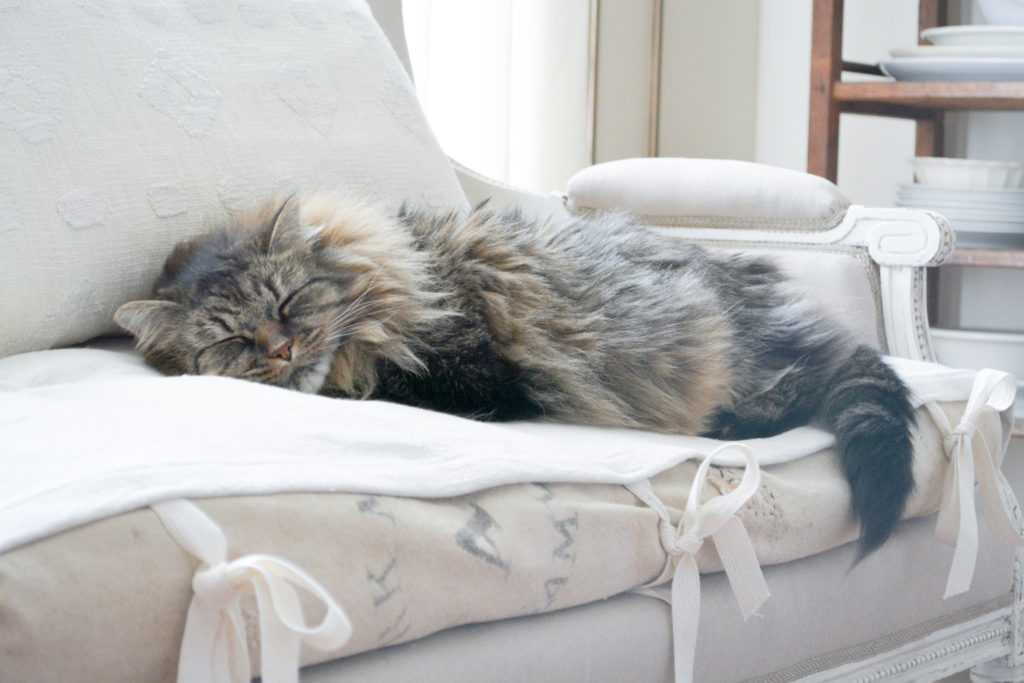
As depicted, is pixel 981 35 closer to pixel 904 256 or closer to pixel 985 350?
pixel 985 350

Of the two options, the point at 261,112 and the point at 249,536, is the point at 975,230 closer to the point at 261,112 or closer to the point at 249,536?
the point at 261,112

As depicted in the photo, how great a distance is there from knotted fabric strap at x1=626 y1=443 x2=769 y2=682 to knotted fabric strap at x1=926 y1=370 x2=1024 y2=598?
1.11ft

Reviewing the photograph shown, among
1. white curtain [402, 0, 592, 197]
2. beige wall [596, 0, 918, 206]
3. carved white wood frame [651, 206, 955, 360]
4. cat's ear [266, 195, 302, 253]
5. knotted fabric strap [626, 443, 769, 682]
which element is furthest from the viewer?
beige wall [596, 0, 918, 206]

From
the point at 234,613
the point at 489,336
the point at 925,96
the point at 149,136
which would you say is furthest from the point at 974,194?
the point at 234,613

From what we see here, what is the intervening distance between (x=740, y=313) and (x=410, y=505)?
0.73 meters

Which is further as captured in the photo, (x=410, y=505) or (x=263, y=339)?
(x=263, y=339)

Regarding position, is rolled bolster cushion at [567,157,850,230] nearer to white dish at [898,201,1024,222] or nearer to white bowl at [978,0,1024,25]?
white dish at [898,201,1024,222]

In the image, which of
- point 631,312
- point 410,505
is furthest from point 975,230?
point 410,505

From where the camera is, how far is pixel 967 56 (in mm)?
2432

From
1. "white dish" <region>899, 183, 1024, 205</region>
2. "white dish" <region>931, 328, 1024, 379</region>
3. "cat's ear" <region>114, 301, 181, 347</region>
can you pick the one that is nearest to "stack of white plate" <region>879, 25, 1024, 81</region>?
"white dish" <region>899, 183, 1024, 205</region>

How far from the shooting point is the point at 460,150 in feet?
9.59

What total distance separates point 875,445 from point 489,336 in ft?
1.55

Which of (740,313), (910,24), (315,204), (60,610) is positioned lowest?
(60,610)

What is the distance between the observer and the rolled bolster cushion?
179cm
